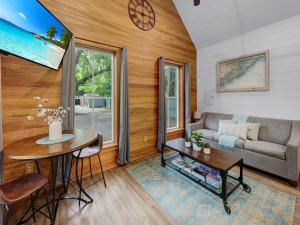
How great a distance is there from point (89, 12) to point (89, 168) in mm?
2642

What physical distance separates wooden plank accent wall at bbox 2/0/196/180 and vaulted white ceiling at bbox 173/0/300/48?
11.2 inches

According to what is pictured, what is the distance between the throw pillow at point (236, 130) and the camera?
2.96m

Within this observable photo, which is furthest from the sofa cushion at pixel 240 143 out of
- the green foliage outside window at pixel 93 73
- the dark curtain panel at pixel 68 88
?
the dark curtain panel at pixel 68 88

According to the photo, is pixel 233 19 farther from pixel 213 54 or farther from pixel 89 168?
pixel 89 168

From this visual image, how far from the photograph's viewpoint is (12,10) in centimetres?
132

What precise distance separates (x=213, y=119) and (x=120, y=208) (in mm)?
3087

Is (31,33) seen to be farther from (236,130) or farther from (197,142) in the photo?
(236,130)

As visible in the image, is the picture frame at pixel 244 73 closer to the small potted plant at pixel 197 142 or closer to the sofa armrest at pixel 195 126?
the sofa armrest at pixel 195 126

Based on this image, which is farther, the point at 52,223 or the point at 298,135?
the point at 298,135

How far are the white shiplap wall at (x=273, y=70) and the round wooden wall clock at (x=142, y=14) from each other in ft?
6.26

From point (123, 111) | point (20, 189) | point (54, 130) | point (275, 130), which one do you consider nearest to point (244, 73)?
point (275, 130)

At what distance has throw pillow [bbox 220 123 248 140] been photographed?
2959 millimetres

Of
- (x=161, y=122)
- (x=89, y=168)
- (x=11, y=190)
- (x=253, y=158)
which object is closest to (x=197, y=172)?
(x=253, y=158)

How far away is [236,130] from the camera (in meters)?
3.02
